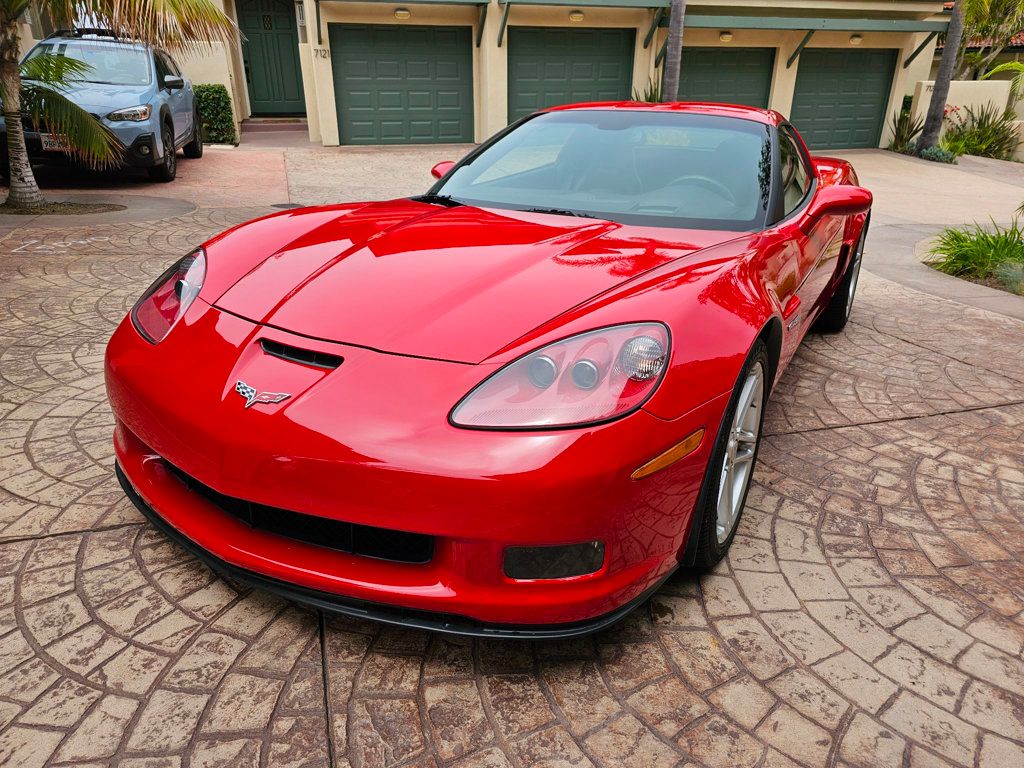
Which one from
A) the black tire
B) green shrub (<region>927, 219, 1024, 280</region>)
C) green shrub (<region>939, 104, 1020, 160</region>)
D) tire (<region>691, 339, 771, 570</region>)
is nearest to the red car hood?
tire (<region>691, 339, 771, 570</region>)

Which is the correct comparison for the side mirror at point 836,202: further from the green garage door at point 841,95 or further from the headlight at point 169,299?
the green garage door at point 841,95

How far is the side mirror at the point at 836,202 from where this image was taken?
2941mm

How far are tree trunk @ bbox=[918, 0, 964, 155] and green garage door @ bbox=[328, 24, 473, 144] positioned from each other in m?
9.87

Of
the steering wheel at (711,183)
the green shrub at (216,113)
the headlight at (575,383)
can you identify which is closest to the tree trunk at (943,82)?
the green shrub at (216,113)

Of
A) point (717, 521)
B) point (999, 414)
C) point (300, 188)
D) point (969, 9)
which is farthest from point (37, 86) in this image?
point (969, 9)

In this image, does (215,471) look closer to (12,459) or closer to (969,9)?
(12,459)

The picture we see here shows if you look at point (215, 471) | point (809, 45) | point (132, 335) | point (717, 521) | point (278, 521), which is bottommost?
point (717, 521)

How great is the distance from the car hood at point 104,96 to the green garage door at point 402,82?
6.16m

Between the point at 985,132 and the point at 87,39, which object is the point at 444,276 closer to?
the point at 87,39

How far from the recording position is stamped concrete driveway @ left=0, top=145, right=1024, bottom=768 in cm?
168

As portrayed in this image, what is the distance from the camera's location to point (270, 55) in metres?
17.5

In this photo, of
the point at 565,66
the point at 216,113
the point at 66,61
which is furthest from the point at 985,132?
the point at 66,61

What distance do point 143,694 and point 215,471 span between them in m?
0.57

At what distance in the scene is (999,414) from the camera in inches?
140
